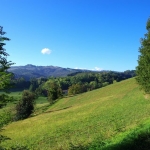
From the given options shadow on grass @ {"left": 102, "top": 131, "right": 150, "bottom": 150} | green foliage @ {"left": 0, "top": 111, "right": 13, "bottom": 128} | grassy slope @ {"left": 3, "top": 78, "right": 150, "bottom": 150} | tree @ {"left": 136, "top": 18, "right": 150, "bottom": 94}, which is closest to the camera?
shadow on grass @ {"left": 102, "top": 131, "right": 150, "bottom": 150}

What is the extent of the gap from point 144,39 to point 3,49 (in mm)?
21922

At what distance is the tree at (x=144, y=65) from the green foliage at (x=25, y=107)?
5987 centimetres

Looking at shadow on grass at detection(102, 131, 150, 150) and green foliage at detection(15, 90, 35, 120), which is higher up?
shadow on grass at detection(102, 131, 150, 150)

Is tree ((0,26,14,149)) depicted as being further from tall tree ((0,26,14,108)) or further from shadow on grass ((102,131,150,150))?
shadow on grass ((102,131,150,150))

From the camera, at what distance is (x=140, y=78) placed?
2989cm

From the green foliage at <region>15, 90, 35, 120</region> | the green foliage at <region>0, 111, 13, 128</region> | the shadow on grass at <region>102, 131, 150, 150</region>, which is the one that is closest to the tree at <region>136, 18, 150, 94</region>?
the shadow on grass at <region>102, 131, 150, 150</region>

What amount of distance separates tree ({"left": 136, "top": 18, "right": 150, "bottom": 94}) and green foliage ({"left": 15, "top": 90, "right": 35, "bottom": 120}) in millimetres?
59870

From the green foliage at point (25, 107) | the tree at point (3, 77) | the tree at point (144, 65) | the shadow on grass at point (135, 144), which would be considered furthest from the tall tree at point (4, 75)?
the green foliage at point (25, 107)

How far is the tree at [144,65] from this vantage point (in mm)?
28484

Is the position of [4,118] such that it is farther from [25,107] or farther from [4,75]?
[25,107]

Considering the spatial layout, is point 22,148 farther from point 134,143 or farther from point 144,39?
point 144,39

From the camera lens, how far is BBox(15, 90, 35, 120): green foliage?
81.8 meters

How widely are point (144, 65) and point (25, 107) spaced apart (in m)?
61.8

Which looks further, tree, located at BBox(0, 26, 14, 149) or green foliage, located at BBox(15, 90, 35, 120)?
green foliage, located at BBox(15, 90, 35, 120)
